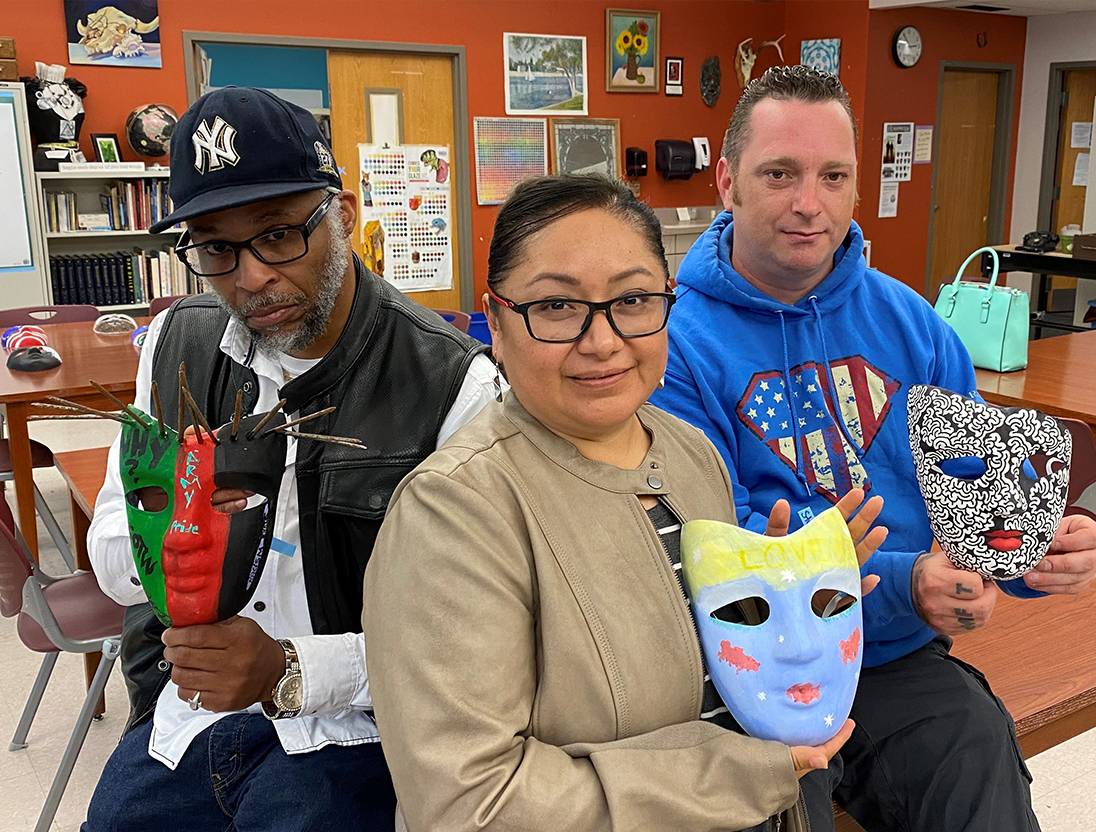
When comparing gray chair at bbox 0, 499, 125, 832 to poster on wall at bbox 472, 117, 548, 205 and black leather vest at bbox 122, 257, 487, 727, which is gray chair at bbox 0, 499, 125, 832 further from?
poster on wall at bbox 472, 117, 548, 205

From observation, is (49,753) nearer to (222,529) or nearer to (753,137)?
(222,529)

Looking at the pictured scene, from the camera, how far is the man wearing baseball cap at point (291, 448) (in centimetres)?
141

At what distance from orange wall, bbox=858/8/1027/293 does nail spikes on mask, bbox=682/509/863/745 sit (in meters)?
7.94

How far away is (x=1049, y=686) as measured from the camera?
1748 mm

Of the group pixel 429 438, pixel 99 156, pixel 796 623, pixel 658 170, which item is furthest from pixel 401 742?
pixel 658 170

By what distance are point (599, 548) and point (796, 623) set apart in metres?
0.23

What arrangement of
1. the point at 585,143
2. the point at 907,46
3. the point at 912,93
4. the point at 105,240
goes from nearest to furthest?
the point at 105,240
the point at 585,143
the point at 907,46
the point at 912,93

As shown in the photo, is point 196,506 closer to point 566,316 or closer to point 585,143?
point 566,316

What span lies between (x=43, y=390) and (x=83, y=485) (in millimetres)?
752

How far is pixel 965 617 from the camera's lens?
4.48 ft

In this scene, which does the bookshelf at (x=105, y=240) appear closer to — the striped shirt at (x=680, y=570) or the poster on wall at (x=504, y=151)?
the poster on wall at (x=504, y=151)

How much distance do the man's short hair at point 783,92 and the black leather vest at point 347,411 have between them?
2.05ft

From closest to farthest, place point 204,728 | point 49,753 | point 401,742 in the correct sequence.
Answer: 1. point 401,742
2. point 204,728
3. point 49,753

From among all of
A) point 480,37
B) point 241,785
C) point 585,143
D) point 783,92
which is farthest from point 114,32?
point 241,785
